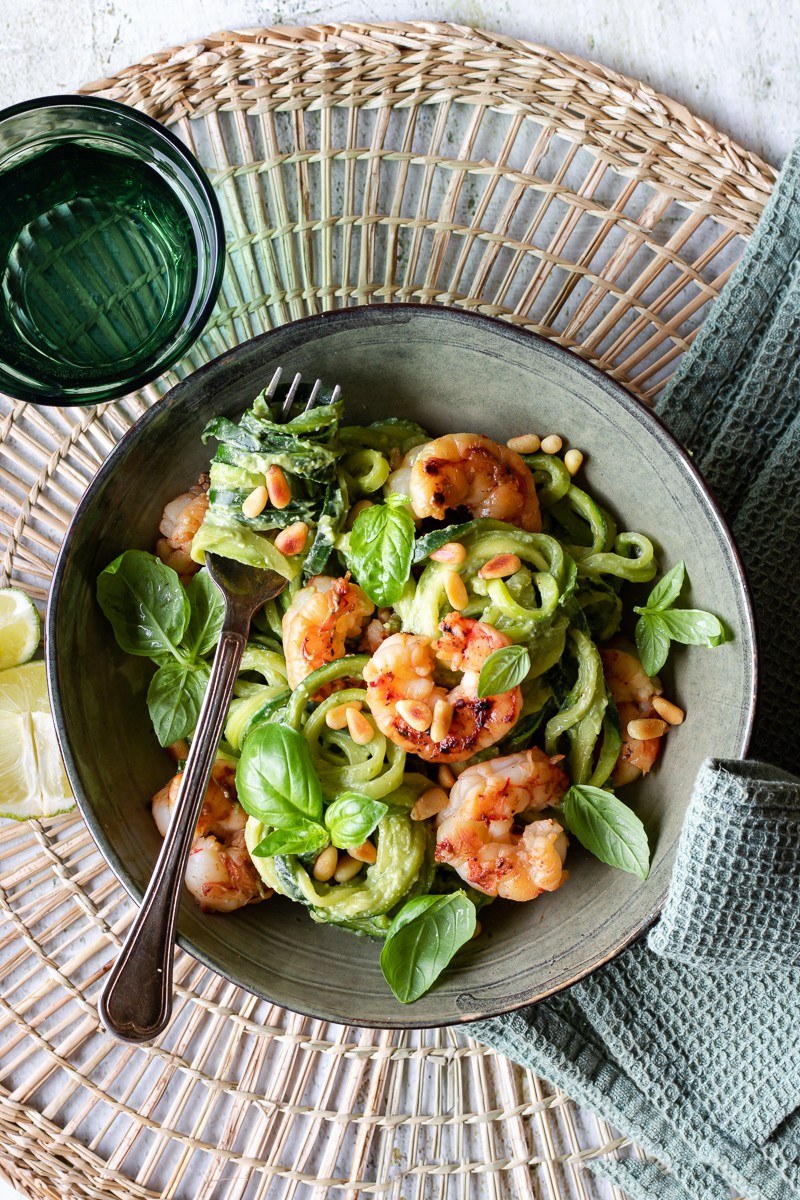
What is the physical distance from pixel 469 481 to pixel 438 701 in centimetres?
56

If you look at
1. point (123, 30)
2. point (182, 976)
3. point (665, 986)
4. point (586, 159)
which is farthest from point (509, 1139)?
point (123, 30)

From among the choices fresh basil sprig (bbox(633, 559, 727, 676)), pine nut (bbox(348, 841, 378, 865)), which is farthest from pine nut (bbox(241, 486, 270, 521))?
fresh basil sprig (bbox(633, 559, 727, 676))

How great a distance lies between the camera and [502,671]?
233cm

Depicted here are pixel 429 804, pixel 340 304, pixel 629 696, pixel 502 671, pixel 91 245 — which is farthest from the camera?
pixel 340 304

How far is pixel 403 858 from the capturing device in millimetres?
2492

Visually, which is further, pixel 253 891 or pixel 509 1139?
pixel 509 1139

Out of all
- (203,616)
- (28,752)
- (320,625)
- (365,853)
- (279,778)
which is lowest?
(28,752)

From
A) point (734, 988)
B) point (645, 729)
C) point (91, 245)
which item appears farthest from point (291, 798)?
point (91, 245)

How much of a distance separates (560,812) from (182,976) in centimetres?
133

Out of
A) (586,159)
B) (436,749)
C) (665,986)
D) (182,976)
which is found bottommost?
(182,976)

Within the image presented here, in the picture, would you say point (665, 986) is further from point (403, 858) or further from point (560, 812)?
point (403, 858)

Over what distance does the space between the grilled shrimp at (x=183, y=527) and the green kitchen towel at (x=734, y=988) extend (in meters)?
1.34

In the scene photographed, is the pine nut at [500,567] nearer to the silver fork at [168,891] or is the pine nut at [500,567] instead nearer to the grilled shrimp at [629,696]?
the grilled shrimp at [629,696]

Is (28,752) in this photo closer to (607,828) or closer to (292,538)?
(292,538)
